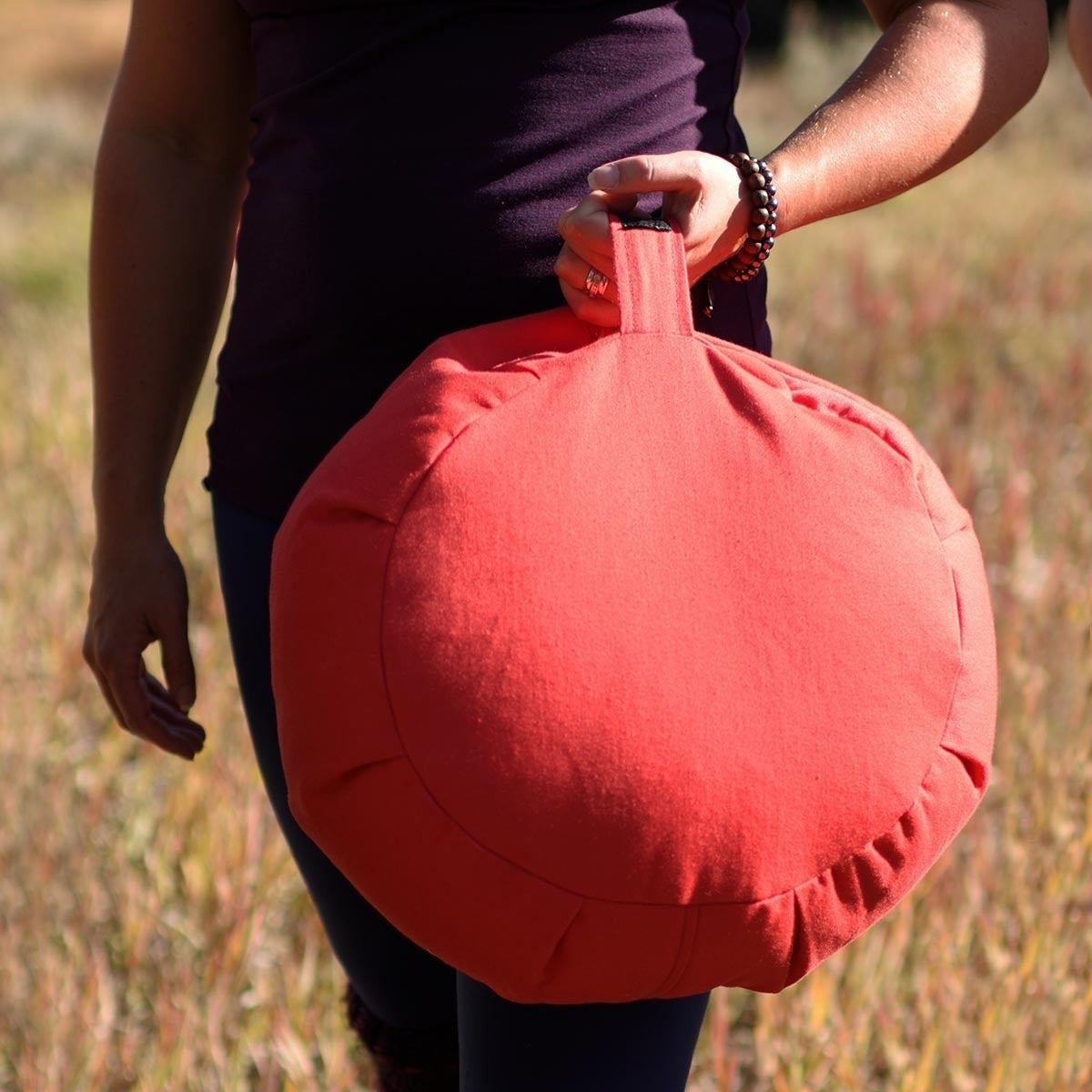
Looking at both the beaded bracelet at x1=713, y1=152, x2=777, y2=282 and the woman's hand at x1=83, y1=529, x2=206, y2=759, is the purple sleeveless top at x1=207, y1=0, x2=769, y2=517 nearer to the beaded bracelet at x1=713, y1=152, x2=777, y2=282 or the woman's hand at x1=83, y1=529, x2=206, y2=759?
the beaded bracelet at x1=713, y1=152, x2=777, y2=282

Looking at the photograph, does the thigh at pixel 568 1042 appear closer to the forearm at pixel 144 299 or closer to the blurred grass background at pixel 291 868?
the forearm at pixel 144 299

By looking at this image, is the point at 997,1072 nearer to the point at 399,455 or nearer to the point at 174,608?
the point at 174,608

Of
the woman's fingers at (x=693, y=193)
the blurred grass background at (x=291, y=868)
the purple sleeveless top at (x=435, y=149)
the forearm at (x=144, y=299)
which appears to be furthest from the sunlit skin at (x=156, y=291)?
the blurred grass background at (x=291, y=868)

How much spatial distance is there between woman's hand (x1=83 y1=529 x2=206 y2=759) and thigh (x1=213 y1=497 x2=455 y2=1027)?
0.16 ft

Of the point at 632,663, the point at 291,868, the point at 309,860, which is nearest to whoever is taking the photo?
the point at 632,663

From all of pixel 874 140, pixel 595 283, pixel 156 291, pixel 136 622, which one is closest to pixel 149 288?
Answer: pixel 156 291

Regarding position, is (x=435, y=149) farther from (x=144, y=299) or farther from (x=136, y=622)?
(x=136, y=622)

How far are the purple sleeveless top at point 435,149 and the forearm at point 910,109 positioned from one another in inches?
3.9

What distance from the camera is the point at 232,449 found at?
105 cm

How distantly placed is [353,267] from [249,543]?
23 cm

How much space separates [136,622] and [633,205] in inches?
21.7

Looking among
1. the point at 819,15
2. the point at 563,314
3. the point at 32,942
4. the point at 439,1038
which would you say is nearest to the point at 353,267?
the point at 563,314

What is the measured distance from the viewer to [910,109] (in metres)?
0.89

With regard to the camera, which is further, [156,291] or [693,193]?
[156,291]
